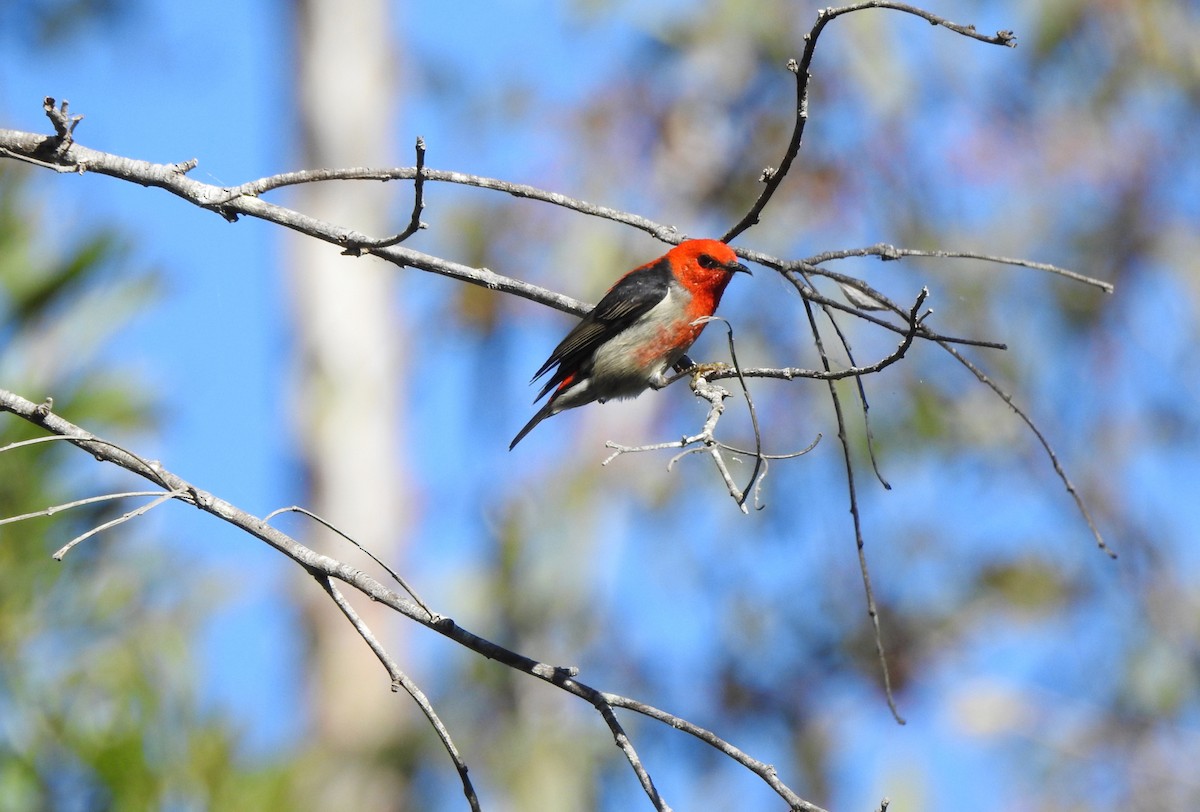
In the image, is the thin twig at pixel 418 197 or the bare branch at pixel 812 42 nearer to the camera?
the thin twig at pixel 418 197

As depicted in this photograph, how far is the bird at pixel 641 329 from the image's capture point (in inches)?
203

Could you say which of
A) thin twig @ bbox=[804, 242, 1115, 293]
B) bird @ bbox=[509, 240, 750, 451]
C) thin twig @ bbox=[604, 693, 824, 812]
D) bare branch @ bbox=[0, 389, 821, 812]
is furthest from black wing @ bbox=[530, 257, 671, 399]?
thin twig @ bbox=[604, 693, 824, 812]

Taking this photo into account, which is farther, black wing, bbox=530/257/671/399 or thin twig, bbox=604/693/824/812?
black wing, bbox=530/257/671/399

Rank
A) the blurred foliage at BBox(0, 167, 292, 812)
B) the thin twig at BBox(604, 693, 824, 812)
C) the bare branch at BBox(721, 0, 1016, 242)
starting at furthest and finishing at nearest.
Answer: the blurred foliage at BBox(0, 167, 292, 812) < the bare branch at BBox(721, 0, 1016, 242) < the thin twig at BBox(604, 693, 824, 812)

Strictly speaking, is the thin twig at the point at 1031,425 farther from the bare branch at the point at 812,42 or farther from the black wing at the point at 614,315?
the black wing at the point at 614,315

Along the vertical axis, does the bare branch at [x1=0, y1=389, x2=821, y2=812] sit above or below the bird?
below

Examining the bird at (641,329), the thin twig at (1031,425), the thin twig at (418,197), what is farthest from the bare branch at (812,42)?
the bird at (641,329)

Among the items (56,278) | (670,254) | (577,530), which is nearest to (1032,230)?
(577,530)

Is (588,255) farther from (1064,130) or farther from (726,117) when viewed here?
(1064,130)

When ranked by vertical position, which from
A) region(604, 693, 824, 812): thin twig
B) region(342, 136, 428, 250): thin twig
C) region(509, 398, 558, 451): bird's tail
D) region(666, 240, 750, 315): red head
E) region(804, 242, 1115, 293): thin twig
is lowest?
region(604, 693, 824, 812): thin twig

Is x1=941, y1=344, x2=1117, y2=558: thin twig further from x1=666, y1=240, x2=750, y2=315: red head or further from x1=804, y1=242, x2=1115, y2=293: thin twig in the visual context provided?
x1=666, y1=240, x2=750, y2=315: red head

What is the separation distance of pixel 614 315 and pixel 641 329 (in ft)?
0.40

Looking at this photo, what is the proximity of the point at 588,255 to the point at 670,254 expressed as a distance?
203 inches

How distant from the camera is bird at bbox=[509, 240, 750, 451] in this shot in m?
5.15
